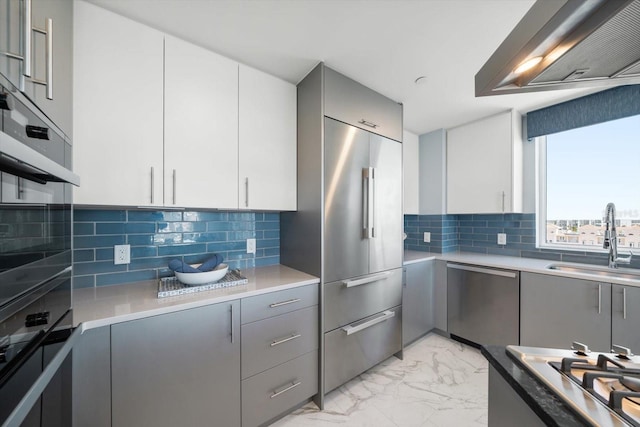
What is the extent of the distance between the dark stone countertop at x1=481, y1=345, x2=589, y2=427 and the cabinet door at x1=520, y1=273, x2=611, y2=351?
169 cm

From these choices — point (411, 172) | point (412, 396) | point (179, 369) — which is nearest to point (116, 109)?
point (179, 369)

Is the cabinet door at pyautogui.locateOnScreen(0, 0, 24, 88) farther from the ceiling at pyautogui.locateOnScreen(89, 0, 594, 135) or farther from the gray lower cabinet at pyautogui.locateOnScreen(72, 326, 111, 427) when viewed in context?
the gray lower cabinet at pyautogui.locateOnScreen(72, 326, 111, 427)

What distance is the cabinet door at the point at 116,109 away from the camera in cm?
118

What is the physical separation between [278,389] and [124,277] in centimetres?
118

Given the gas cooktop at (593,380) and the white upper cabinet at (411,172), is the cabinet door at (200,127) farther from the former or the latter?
the white upper cabinet at (411,172)

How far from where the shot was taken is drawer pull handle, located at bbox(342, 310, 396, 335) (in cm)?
182

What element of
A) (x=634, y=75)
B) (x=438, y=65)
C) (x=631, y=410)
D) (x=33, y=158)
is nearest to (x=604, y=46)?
(x=634, y=75)

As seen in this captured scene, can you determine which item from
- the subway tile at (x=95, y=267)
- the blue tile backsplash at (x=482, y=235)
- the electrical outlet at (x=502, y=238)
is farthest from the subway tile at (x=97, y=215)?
the electrical outlet at (x=502, y=238)

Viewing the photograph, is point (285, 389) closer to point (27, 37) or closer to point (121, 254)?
point (121, 254)

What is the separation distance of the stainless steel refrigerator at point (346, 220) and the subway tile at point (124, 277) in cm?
95

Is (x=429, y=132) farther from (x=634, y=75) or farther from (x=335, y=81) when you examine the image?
(x=634, y=75)

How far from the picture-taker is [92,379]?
3.32ft

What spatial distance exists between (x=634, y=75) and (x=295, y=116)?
169cm

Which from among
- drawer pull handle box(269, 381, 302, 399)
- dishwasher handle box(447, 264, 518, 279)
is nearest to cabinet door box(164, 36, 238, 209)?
drawer pull handle box(269, 381, 302, 399)
